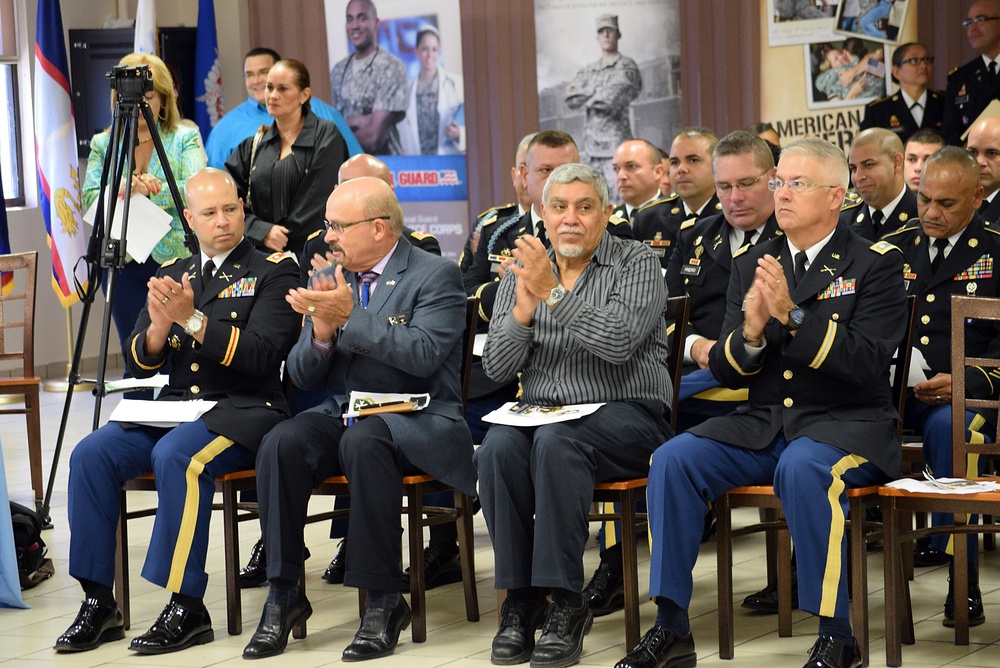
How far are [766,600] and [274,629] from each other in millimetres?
1298

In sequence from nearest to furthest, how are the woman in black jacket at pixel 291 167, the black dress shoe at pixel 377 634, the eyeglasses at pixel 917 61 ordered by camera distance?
1. the black dress shoe at pixel 377 634
2. the woman in black jacket at pixel 291 167
3. the eyeglasses at pixel 917 61

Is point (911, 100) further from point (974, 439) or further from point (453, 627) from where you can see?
point (453, 627)

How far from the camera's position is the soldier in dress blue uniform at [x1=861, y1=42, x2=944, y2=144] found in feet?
22.5

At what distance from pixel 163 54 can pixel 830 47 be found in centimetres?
442

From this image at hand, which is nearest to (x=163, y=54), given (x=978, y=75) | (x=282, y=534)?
(x=978, y=75)

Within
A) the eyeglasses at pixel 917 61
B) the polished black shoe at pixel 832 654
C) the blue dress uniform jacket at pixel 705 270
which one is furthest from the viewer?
the eyeglasses at pixel 917 61

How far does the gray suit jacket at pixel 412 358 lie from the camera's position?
136 inches

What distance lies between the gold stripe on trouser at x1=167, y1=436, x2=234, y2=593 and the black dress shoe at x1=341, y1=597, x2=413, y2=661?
491 millimetres

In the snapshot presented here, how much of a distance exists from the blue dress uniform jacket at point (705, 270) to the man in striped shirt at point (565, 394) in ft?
2.33

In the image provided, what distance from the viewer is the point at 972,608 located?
11.1ft

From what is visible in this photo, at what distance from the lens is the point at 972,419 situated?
142 inches

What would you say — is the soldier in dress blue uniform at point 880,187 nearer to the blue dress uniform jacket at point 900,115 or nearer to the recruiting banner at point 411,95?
the blue dress uniform jacket at point 900,115

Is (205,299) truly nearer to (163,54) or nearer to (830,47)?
(830,47)

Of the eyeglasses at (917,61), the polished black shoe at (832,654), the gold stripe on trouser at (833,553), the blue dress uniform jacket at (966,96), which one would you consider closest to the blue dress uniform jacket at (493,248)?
the gold stripe on trouser at (833,553)
